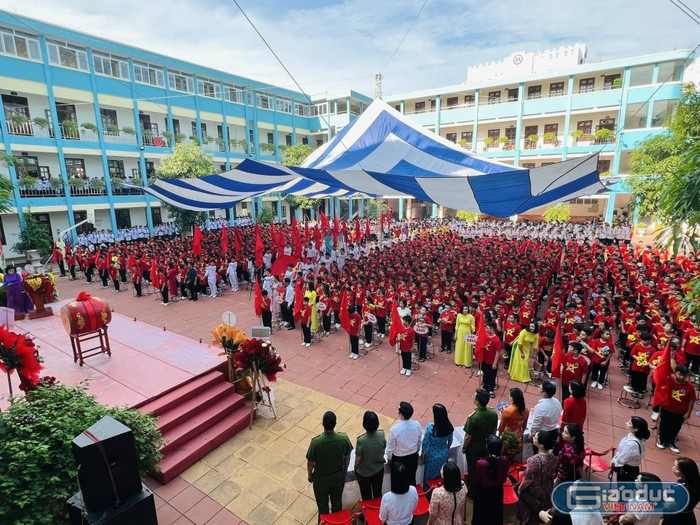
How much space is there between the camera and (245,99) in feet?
86.5

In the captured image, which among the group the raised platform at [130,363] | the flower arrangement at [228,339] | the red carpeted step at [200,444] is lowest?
the red carpeted step at [200,444]

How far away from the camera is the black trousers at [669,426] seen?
15.1 ft

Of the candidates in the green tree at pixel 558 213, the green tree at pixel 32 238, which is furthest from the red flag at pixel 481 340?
the green tree at pixel 558 213

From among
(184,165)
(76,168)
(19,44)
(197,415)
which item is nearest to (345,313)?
(197,415)

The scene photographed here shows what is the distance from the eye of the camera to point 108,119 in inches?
787

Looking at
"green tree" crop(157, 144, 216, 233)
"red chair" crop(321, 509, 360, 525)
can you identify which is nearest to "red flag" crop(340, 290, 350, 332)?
"red chair" crop(321, 509, 360, 525)

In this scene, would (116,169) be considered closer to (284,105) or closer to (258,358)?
(284,105)

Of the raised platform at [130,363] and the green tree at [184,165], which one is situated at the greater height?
the green tree at [184,165]

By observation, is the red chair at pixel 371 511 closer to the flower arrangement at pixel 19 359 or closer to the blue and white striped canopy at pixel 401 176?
the flower arrangement at pixel 19 359

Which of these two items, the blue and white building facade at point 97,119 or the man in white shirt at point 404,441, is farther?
the blue and white building facade at point 97,119

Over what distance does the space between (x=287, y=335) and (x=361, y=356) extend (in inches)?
83.0

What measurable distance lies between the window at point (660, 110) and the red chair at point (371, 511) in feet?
88.6

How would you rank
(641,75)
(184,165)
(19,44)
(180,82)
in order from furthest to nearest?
(641,75), (180,82), (184,165), (19,44)

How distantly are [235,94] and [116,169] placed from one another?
9966mm
